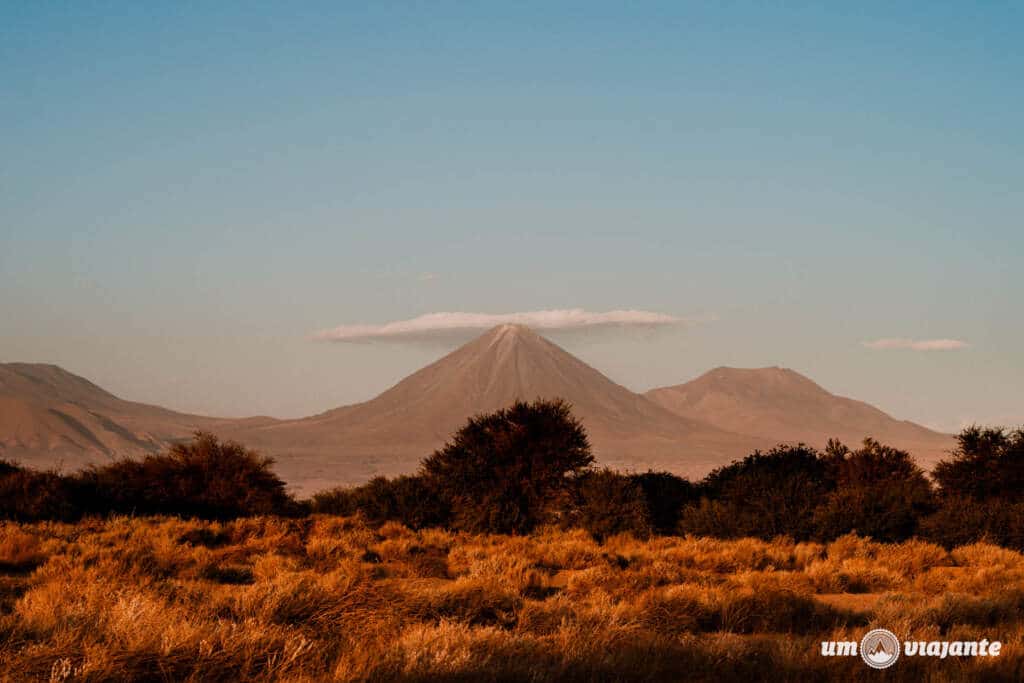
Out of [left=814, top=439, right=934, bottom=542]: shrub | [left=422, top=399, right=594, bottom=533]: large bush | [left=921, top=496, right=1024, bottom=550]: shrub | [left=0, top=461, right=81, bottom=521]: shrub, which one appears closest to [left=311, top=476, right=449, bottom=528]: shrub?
[left=422, top=399, right=594, bottom=533]: large bush

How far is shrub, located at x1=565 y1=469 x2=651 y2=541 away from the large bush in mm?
631

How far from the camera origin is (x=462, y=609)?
1034cm

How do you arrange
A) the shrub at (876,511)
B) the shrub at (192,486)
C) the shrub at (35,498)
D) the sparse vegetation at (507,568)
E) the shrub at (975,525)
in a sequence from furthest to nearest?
the shrub at (192,486), the shrub at (876,511), the shrub at (975,525), the shrub at (35,498), the sparse vegetation at (507,568)

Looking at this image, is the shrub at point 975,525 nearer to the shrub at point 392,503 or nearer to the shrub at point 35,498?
the shrub at point 392,503

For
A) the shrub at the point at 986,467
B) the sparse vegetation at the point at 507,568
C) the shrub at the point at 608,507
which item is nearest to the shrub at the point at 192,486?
the sparse vegetation at the point at 507,568

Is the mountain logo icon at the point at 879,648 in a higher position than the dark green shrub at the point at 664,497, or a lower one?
higher

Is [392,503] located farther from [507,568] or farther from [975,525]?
[975,525]

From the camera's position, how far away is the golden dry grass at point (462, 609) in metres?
7.25

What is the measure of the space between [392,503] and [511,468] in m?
3.49

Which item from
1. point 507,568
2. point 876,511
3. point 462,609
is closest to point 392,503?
point 507,568

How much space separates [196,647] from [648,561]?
38.2ft

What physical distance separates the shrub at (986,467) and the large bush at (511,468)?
12702 millimetres

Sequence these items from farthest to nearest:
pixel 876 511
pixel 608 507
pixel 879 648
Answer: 1. pixel 608 507
2. pixel 876 511
3. pixel 879 648

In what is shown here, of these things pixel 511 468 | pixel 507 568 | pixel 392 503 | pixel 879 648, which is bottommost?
pixel 392 503
